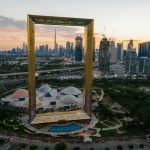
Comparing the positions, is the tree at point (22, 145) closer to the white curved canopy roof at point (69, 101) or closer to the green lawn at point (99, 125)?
the green lawn at point (99, 125)

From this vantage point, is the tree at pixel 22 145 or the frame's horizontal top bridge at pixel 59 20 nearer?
the tree at pixel 22 145

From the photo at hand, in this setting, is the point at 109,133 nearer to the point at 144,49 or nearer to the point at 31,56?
the point at 31,56

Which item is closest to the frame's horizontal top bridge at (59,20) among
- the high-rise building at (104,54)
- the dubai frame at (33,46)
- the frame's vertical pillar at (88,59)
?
the dubai frame at (33,46)

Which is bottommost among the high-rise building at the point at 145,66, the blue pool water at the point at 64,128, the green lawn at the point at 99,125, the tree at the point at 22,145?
the tree at the point at 22,145

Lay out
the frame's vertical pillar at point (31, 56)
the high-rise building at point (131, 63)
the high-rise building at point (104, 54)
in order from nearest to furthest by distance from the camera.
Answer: the frame's vertical pillar at point (31, 56)
the high-rise building at point (104, 54)
the high-rise building at point (131, 63)

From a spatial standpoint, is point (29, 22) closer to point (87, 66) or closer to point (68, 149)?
point (87, 66)

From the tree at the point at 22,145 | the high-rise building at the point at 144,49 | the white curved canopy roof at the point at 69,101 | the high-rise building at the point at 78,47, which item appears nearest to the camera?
the tree at the point at 22,145

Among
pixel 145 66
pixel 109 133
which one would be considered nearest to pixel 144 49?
pixel 145 66

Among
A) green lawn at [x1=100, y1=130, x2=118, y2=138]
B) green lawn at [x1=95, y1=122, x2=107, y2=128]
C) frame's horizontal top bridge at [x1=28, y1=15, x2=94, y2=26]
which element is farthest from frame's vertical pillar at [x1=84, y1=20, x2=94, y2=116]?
green lawn at [x1=100, y1=130, x2=118, y2=138]
